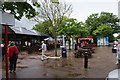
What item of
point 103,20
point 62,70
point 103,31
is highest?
point 103,20

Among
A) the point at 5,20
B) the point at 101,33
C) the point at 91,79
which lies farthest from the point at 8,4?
the point at 101,33

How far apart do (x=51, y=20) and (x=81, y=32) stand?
13.4m

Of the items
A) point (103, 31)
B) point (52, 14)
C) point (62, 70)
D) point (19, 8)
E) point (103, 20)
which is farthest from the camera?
point (103, 20)

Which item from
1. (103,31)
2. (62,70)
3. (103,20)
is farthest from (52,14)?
(103,20)

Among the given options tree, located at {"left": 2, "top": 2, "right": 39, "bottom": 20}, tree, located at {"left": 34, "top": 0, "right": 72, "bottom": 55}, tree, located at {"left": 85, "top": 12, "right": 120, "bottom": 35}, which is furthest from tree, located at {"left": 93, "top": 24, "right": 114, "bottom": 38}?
tree, located at {"left": 2, "top": 2, "right": 39, "bottom": 20}

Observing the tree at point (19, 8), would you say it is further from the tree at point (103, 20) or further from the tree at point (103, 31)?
the tree at point (103, 20)

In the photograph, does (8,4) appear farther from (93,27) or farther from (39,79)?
(93,27)

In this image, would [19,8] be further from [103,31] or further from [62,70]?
[103,31]

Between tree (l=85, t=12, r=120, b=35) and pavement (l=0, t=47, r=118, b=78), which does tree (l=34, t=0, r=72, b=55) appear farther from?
tree (l=85, t=12, r=120, b=35)

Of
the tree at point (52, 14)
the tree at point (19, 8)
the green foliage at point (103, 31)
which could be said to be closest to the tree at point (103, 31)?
the green foliage at point (103, 31)

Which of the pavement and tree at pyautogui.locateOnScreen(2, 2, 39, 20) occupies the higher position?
tree at pyautogui.locateOnScreen(2, 2, 39, 20)

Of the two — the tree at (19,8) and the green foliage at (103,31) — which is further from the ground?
the green foliage at (103,31)

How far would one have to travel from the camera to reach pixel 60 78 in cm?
736

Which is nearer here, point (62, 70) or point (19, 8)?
point (19, 8)
